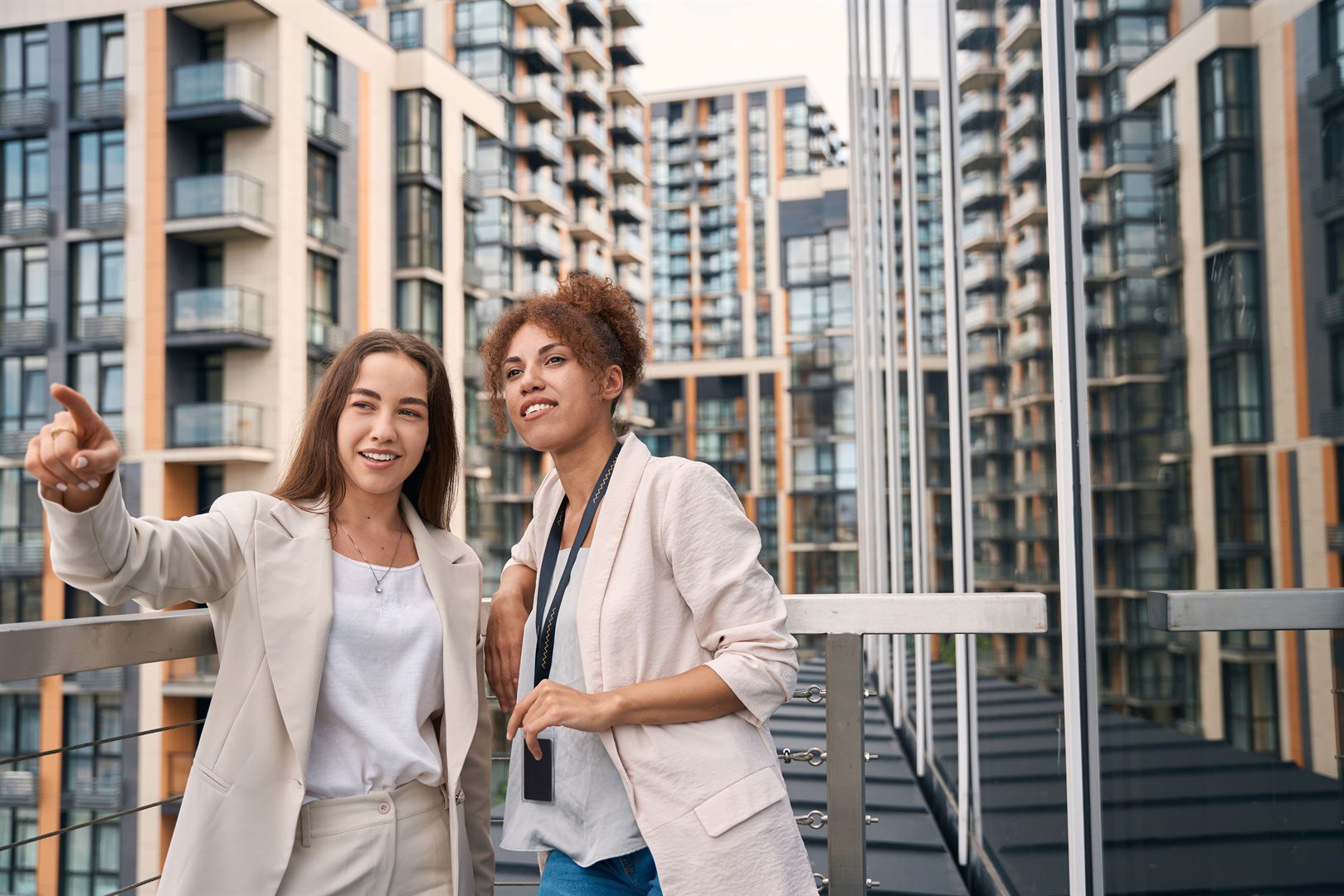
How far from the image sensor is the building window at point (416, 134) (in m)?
26.2

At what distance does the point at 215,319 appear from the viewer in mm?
21219

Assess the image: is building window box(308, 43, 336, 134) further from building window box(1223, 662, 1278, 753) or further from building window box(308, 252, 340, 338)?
building window box(1223, 662, 1278, 753)

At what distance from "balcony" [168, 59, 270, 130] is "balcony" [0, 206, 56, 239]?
2.98m

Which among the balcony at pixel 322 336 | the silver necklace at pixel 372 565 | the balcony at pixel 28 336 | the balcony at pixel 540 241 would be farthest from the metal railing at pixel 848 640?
the balcony at pixel 540 241

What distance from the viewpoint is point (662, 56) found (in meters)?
65.2

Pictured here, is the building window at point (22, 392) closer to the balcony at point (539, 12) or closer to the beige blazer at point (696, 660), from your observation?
the balcony at point (539, 12)

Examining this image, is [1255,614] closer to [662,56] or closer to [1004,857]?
[1004,857]

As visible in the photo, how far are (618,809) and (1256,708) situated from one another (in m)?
1.34

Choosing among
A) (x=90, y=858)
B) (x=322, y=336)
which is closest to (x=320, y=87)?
(x=322, y=336)

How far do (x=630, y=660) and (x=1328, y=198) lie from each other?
1.62 m

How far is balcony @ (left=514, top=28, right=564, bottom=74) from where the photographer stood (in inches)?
1351

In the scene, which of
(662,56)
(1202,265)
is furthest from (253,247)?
(662,56)

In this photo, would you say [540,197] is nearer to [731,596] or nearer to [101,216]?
[101,216]

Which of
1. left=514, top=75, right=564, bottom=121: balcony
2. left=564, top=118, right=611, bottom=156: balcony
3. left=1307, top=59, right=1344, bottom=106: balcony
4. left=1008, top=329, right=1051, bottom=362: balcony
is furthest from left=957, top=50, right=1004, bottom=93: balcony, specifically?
left=564, top=118, right=611, bottom=156: balcony
